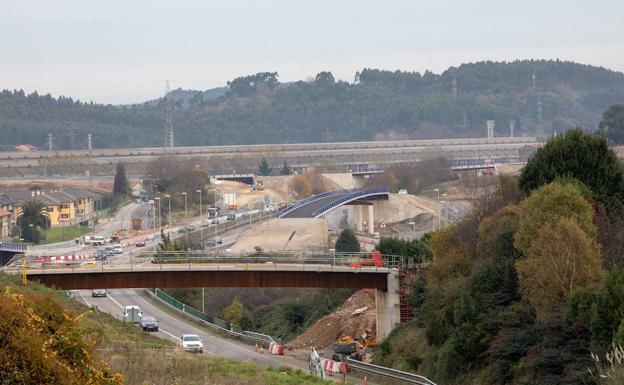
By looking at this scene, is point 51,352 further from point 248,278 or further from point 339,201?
point 339,201

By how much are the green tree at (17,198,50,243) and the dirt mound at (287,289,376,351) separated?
36978mm

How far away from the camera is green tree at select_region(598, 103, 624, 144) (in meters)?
121

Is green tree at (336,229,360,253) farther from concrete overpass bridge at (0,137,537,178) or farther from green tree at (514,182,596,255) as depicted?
concrete overpass bridge at (0,137,537,178)

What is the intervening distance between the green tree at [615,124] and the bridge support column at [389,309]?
76797 mm

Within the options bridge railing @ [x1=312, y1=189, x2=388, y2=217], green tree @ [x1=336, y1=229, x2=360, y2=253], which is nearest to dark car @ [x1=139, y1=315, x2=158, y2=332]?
green tree @ [x1=336, y1=229, x2=360, y2=253]

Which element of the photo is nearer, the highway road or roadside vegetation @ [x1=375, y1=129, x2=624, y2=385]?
roadside vegetation @ [x1=375, y1=129, x2=624, y2=385]

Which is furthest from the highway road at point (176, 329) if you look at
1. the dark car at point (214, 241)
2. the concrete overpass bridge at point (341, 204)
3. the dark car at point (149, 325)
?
the concrete overpass bridge at point (341, 204)

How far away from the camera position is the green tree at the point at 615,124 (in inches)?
4776

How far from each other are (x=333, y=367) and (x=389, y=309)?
9678mm

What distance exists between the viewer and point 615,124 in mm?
122500

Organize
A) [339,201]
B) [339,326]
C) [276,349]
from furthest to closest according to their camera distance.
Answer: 1. [339,201]
2. [339,326]
3. [276,349]

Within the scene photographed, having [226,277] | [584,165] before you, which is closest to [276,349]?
[226,277]

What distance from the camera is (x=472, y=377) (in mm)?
34656

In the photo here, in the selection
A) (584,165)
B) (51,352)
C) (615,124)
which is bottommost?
(51,352)
